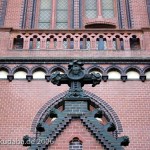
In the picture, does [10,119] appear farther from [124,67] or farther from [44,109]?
[124,67]

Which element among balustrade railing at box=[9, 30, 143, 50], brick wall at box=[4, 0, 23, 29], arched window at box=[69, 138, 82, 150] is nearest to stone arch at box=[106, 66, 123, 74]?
balustrade railing at box=[9, 30, 143, 50]

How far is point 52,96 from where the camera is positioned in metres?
12.8

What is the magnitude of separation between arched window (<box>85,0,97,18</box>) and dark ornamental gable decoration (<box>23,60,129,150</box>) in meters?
7.60

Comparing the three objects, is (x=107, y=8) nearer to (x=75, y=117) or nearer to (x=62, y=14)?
(x=62, y=14)

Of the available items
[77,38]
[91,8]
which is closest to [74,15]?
[91,8]

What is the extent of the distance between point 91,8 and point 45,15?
1678mm

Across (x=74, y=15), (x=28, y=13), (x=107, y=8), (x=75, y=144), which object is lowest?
(x=75, y=144)

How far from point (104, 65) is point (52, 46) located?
172 centimetres

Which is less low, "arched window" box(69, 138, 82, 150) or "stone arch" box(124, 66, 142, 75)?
"stone arch" box(124, 66, 142, 75)

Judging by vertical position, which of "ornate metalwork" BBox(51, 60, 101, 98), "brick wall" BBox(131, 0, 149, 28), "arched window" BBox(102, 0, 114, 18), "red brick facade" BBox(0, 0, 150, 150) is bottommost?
"ornate metalwork" BBox(51, 60, 101, 98)

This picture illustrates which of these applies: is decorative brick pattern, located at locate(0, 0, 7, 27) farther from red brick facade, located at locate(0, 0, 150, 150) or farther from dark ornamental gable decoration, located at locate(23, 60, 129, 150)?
dark ornamental gable decoration, located at locate(23, 60, 129, 150)

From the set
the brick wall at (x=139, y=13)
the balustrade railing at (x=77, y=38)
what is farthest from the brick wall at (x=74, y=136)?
the brick wall at (x=139, y=13)

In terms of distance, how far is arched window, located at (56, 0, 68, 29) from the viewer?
1666cm

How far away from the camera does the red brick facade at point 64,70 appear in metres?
12.2
